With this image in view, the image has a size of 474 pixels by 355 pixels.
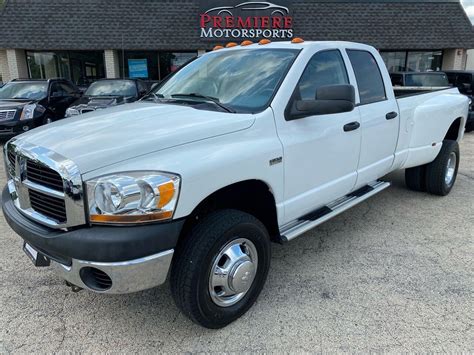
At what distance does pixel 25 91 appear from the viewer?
1098 cm

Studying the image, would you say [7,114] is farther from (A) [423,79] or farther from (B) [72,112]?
(A) [423,79]

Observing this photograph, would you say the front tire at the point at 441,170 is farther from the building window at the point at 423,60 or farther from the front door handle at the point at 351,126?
the building window at the point at 423,60

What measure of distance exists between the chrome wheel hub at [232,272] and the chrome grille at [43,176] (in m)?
1.06

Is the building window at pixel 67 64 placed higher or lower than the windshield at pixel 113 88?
higher

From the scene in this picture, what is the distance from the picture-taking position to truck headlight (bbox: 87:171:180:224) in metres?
2.19

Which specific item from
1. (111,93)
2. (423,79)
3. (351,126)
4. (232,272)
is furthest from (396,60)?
(232,272)

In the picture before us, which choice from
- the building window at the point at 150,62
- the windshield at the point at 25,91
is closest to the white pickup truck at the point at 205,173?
the windshield at the point at 25,91

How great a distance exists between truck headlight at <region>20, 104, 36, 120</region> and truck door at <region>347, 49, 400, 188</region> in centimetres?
854

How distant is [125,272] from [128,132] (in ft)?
Result: 2.87

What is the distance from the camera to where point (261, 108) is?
293cm

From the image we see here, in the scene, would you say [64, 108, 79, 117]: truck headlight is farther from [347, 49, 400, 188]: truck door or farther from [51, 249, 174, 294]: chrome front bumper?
[51, 249, 174, 294]: chrome front bumper

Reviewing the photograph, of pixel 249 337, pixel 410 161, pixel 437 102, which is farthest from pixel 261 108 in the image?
pixel 437 102

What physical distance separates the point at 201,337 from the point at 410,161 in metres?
3.45

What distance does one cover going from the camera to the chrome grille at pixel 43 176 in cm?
232
